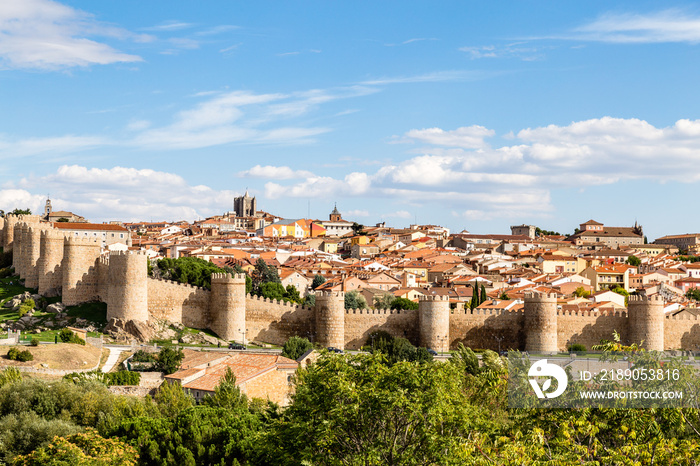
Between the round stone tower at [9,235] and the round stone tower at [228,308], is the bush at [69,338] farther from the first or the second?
Result: the round stone tower at [9,235]

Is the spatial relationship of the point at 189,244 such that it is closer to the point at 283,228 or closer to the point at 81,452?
the point at 283,228

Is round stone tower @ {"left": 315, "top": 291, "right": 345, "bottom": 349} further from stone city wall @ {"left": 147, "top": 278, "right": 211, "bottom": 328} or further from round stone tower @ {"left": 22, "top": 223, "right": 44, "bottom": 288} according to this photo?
round stone tower @ {"left": 22, "top": 223, "right": 44, "bottom": 288}

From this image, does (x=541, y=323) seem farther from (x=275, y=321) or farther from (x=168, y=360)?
(x=168, y=360)

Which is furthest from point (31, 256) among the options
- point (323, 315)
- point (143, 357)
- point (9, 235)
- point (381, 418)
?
point (381, 418)

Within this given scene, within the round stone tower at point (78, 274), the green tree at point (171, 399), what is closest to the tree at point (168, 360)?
the green tree at point (171, 399)

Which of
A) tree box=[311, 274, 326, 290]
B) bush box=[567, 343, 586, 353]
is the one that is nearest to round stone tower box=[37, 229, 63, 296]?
bush box=[567, 343, 586, 353]

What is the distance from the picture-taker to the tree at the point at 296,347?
3958 centimetres

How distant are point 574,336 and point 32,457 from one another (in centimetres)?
3125

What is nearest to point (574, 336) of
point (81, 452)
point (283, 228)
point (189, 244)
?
point (81, 452)

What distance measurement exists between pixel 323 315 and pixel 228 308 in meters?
4.72

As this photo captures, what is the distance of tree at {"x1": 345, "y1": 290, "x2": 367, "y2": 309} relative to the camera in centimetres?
5622

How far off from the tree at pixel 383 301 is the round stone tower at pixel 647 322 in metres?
16.0

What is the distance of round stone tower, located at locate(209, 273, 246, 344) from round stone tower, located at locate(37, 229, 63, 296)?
7.48 metres

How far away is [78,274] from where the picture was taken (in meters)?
41.8
